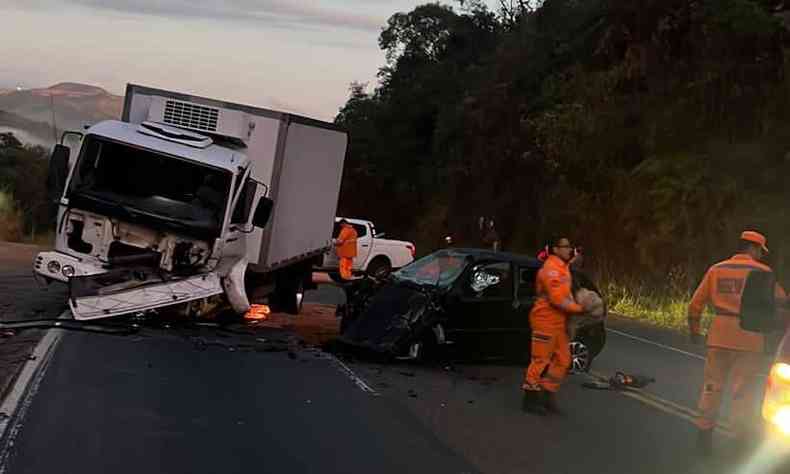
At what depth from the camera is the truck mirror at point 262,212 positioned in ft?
54.4

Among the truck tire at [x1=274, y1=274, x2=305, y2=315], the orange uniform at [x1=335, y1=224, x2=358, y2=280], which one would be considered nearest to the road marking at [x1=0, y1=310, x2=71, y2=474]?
the truck tire at [x1=274, y1=274, x2=305, y2=315]

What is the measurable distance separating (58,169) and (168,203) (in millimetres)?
1514

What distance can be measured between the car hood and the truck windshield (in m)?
2.65

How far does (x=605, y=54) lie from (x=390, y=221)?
3212cm

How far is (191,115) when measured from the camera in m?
17.0

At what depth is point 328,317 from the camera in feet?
65.6

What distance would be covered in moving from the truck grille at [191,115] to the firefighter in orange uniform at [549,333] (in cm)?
725

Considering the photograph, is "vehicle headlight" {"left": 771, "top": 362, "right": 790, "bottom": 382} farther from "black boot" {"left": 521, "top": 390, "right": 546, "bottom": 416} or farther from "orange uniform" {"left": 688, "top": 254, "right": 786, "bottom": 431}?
"black boot" {"left": 521, "top": 390, "right": 546, "bottom": 416}

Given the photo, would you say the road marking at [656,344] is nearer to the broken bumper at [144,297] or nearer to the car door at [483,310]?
the car door at [483,310]

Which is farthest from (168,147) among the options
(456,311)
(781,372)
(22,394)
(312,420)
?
(781,372)

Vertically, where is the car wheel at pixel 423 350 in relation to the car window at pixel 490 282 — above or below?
below

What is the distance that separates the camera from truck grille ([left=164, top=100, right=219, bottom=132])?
16906 millimetres

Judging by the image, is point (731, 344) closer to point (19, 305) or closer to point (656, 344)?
point (656, 344)

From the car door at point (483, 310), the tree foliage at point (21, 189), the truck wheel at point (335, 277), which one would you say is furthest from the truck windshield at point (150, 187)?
the tree foliage at point (21, 189)
